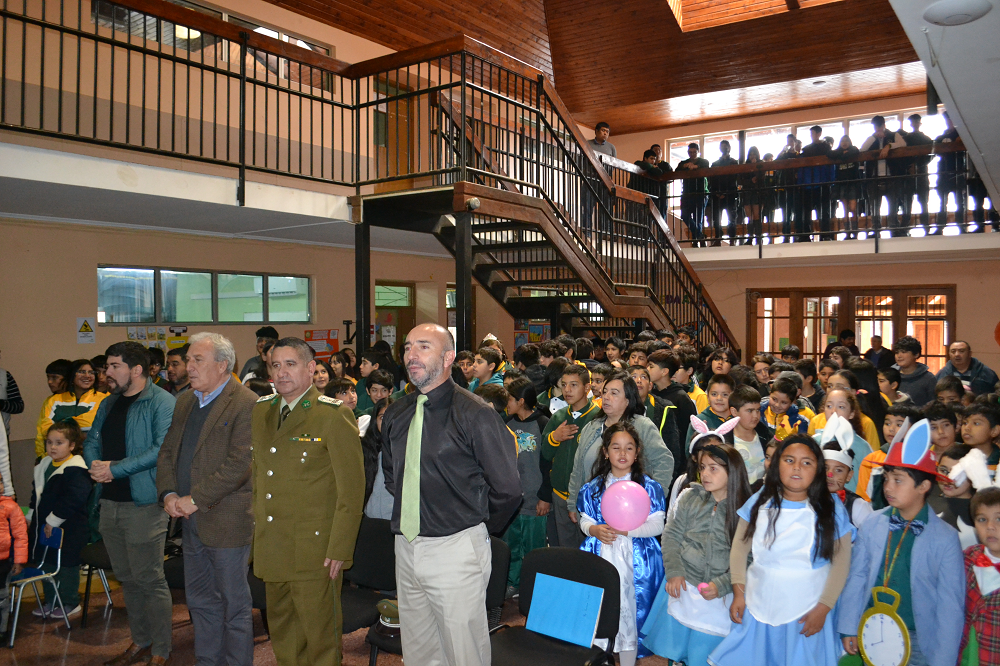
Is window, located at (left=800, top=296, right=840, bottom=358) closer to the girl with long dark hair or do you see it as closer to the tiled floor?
the tiled floor

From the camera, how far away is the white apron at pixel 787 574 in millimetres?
2811

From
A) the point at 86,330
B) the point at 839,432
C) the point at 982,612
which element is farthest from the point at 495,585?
the point at 86,330

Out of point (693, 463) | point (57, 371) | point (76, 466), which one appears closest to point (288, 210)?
point (57, 371)

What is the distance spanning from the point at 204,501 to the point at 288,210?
3769 millimetres

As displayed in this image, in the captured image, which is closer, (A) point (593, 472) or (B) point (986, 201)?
(A) point (593, 472)

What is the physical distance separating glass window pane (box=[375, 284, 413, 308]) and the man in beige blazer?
7934 millimetres

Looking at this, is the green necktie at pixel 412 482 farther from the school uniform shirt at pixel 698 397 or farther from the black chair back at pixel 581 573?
the school uniform shirt at pixel 698 397

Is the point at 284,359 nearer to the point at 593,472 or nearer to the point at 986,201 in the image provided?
the point at 593,472

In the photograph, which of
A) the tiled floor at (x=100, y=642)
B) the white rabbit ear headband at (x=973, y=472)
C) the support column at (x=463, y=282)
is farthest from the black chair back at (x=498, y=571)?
the support column at (x=463, y=282)

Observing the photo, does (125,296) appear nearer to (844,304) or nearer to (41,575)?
(41,575)

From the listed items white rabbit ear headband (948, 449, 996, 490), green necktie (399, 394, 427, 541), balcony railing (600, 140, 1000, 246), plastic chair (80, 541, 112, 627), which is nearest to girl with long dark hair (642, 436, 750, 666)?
green necktie (399, 394, 427, 541)

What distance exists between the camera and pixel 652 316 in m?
8.64

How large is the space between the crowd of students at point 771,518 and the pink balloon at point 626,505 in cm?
11

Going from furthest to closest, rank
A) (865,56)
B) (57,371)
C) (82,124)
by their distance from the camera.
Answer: (865,56), (82,124), (57,371)
